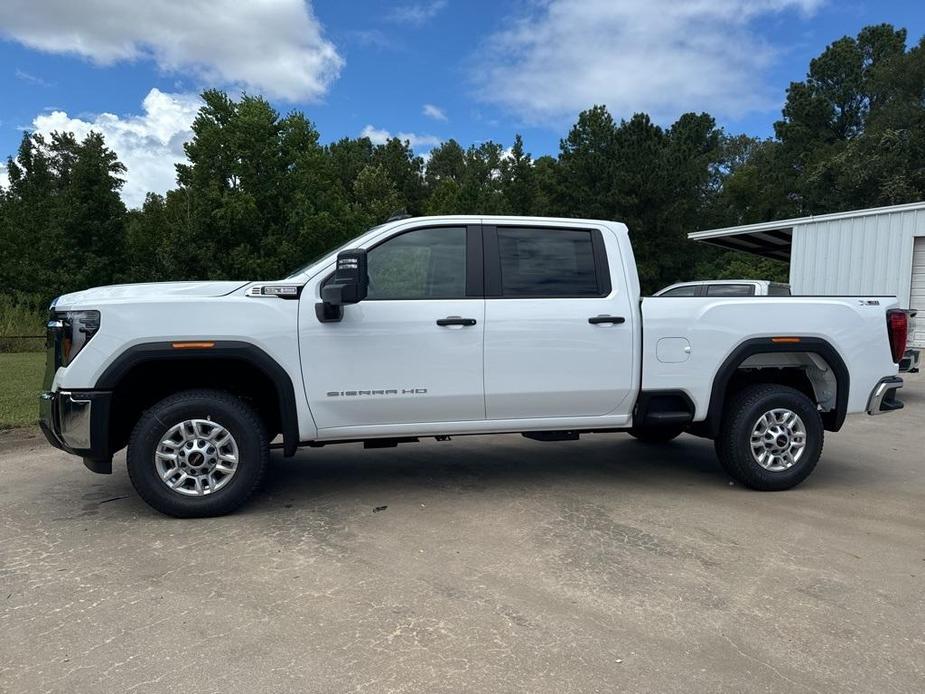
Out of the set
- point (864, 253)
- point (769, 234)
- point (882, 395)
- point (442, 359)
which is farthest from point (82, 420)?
point (769, 234)

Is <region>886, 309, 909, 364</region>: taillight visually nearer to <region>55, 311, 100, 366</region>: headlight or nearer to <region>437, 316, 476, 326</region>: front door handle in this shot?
<region>437, 316, 476, 326</region>: front door handle

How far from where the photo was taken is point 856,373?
17.5 ft

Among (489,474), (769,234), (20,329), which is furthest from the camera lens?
(20,329)

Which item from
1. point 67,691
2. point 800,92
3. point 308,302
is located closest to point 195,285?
point 308,302

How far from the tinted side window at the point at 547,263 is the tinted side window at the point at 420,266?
0.33 metres

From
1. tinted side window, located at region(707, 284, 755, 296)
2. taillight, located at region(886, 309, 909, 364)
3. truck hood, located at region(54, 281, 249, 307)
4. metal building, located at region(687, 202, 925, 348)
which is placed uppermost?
metal building, located at region(687, 202, 925, 348)

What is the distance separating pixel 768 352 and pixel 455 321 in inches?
97.6

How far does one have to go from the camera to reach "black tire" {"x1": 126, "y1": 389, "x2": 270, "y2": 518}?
14.4ft

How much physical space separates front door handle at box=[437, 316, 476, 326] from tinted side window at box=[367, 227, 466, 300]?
0.18m

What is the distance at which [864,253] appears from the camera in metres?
16.3

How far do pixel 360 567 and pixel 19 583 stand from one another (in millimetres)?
1753

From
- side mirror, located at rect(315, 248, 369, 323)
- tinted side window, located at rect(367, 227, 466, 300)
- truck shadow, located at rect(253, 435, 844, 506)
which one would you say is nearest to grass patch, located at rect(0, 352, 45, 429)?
truck shadow, located at rect(253, 435, 844, 506)

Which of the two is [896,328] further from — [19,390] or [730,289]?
[19,390]

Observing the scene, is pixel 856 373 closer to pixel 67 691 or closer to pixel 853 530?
pixel 853 530
